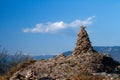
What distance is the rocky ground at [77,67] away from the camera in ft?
94.4

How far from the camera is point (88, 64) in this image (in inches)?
1260

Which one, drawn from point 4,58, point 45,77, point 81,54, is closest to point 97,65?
point 81,54

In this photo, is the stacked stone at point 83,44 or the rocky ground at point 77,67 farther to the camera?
the stacked stone at point 83,44

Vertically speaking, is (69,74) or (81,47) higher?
(81,47)

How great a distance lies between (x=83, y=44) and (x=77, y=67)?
5508mm

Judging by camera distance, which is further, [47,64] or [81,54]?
[81,54]

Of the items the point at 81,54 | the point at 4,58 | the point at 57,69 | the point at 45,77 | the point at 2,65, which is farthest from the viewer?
the point at 4,58

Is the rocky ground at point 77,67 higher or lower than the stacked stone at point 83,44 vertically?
lower

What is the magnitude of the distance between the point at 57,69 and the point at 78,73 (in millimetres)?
2727

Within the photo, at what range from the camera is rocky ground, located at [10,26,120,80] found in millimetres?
28781

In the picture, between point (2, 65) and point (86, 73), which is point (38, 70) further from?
point (2, 65)

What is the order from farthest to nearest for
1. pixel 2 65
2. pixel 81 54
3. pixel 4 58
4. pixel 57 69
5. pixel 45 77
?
pixel 4 58 → pixel 2 65 → pixel 81 54 → pixel 57 69 → pixel 45 77

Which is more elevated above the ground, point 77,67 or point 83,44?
point 83,44

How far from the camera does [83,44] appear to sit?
36406mm
